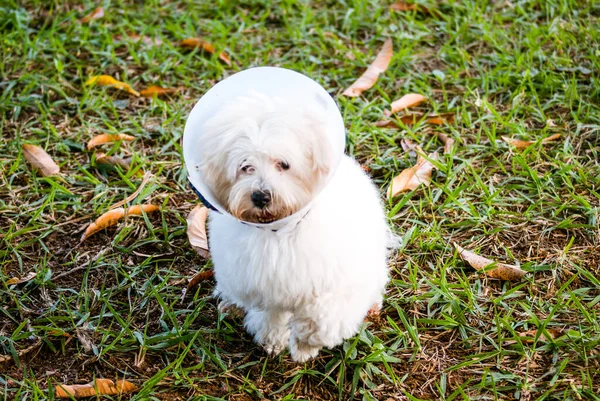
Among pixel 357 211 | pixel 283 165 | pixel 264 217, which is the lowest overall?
pixel 357 211

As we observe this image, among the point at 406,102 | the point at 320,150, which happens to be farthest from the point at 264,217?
the point at 406,102

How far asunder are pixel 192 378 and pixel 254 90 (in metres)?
1.10

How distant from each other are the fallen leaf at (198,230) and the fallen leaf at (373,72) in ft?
4.06

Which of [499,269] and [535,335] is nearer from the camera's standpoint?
[535,335]

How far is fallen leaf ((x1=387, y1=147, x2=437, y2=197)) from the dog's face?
48.6 inches

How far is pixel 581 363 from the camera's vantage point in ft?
8.99

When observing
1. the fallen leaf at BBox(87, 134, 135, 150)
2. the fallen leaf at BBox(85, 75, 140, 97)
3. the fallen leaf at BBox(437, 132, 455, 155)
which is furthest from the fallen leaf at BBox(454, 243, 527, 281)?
the fallen leaf at BBox(85, 75, 140, 97)

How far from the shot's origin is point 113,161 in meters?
3.87

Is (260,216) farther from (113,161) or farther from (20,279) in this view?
(113,161)

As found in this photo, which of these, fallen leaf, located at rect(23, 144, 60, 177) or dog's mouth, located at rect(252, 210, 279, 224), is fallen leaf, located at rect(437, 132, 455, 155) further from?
fallen leaf, located at rect(23, 144, 60, 177)

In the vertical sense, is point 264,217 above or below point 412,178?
above

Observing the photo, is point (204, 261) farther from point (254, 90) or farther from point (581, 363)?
point (581, 363)

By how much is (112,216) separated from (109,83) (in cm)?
121

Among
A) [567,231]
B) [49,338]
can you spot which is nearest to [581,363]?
[567,231]
